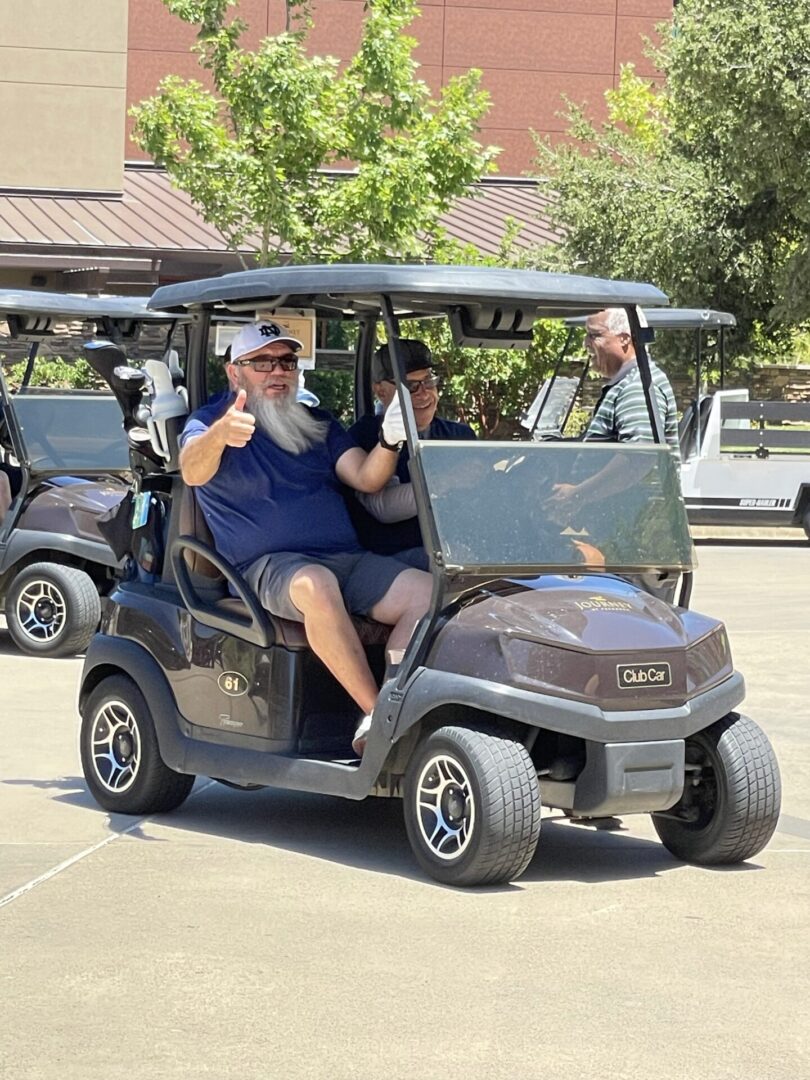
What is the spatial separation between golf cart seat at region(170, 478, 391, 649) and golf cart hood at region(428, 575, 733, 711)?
585 millimetres

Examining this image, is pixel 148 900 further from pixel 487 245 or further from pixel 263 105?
pixel 487 245

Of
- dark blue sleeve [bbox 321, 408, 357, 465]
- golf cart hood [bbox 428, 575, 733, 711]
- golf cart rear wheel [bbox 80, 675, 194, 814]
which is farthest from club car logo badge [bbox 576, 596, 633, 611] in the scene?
golf cart rear wheel [bbox 80, 675, 194, 814]

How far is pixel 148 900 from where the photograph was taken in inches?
209

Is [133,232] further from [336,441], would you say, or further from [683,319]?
[336,441]

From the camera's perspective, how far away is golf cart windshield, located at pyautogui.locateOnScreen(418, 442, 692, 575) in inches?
223

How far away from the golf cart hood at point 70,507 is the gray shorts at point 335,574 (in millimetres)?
4213

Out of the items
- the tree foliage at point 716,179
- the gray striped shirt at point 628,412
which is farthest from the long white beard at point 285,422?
the tree foliage at point 716,179

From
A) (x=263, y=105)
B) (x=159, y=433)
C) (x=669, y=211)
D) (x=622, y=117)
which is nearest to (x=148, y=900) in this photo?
(x=159, y=433)

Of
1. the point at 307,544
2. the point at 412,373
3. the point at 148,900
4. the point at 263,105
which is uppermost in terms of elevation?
the point at 263,105

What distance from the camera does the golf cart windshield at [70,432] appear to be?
10516mm

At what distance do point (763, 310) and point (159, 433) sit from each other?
1862 centimetres

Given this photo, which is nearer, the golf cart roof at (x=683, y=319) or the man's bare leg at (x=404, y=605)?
the man's bare leg at (x=404, y=605)

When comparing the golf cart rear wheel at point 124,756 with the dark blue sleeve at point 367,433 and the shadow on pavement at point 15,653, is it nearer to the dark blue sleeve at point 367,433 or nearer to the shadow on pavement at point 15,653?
the dark blue sleeve at point 367,433

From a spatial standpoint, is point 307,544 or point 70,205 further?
point 70,205
